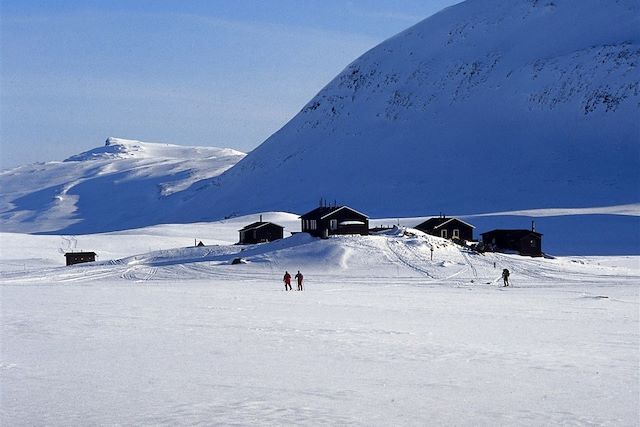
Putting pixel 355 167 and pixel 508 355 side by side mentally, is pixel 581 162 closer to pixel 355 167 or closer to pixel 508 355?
pixel 355 167

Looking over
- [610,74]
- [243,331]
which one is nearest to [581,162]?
[610,74]

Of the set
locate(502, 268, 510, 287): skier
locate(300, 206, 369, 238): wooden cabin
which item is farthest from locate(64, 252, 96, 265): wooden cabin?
locate(502, 268, 510, 287): skier

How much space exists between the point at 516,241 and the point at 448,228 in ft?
22.0

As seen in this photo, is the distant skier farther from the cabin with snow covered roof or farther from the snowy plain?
the cabin with snow covered roof

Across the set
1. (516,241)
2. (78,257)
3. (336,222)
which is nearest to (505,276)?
(336,222)

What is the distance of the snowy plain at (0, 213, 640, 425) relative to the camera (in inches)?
547

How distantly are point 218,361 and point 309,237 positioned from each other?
2068 inches

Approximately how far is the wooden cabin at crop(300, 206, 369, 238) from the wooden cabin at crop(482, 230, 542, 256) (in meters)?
11.1

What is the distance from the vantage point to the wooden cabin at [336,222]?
74125mm

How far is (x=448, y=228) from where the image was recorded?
8056cm

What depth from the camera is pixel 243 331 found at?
75.4 ft

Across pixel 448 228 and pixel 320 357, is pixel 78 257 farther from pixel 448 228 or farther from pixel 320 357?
pixel 320 357

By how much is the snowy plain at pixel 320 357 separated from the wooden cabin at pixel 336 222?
1201 inches

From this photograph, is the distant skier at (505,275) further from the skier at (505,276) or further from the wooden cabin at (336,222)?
the wooden cabin at (336,222)
